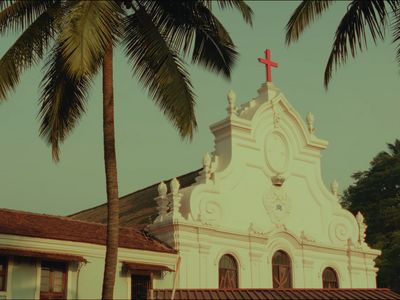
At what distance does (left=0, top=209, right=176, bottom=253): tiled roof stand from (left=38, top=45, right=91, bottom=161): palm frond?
4.06 m

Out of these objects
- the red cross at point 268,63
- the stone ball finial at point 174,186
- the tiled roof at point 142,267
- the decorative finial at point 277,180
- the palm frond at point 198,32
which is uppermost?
the red cross at point 268,63

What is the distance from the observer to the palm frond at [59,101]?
763 inches

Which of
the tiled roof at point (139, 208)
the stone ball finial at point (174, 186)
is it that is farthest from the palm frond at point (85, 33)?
the tiled roof at point (139, 208)

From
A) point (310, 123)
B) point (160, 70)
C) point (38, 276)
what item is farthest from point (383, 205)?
point (160, 70)

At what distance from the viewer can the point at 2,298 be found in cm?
2248

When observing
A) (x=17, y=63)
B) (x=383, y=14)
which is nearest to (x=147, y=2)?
(x=17, y=63)

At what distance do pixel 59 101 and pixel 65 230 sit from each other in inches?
267

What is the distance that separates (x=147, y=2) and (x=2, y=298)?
974 centimetres

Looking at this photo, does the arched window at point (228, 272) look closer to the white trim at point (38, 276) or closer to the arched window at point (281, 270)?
the arched window at point (281, 270)

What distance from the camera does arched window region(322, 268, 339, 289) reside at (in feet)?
99.4

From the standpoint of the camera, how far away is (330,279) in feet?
100

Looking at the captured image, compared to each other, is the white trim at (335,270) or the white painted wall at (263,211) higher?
the white painted wall at (263,211)

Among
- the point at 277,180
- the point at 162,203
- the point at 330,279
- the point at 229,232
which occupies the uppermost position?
the point at 277,180

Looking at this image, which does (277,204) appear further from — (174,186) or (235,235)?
(174,186)
